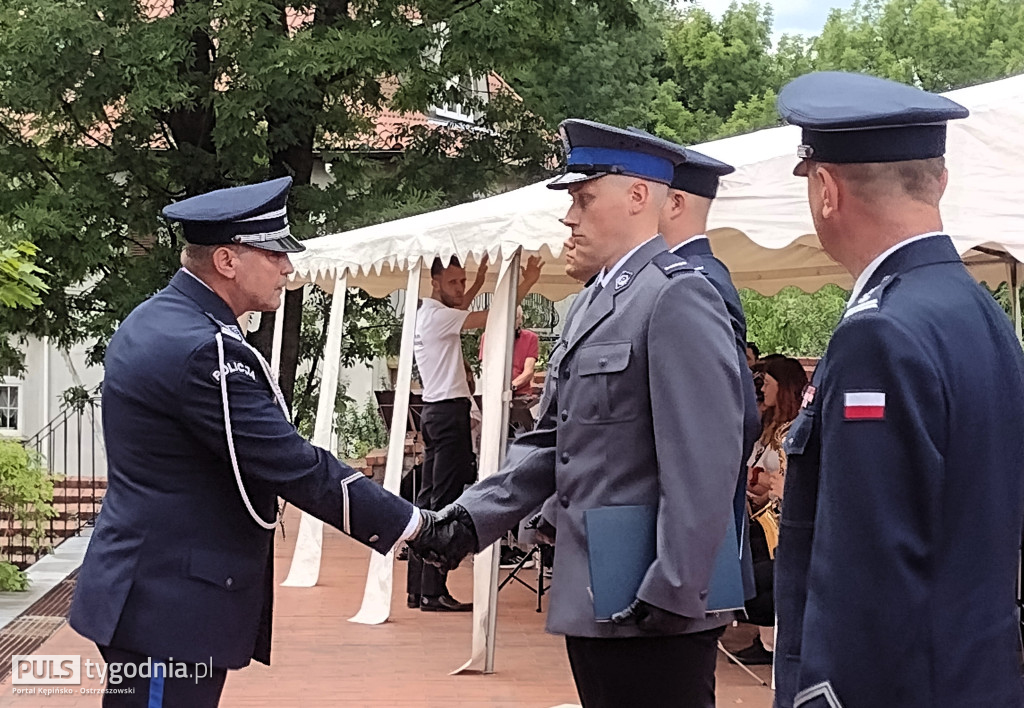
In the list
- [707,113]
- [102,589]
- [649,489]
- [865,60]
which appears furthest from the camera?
[865,60]

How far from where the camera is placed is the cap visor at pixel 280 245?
3.47m

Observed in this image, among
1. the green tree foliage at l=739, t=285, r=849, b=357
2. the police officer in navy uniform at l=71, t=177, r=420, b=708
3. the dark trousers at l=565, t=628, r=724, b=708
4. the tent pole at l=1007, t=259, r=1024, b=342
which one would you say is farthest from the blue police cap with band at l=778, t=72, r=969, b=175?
the green tree foliage at l=739, t=285, r=849, b=357

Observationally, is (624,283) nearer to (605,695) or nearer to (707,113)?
(605,695)

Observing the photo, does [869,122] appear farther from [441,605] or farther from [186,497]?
[441,605]

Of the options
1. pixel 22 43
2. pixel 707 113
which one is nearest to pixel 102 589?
pixel 22 43

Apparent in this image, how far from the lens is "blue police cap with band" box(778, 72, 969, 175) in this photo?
6.74ft

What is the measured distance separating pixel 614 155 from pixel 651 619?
3.61 feet

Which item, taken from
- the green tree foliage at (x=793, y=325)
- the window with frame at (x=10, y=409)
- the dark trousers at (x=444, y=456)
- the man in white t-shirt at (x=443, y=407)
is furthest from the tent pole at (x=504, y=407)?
the green tree foliage at (x=793, y=325)

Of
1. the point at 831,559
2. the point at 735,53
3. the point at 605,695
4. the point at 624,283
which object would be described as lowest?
the point at 605,695

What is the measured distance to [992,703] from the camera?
6.41 ft

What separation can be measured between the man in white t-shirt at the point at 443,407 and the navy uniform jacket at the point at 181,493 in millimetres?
5084

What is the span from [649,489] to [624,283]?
0.49 metres

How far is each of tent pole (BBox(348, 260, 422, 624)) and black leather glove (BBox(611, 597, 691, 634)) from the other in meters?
5.13

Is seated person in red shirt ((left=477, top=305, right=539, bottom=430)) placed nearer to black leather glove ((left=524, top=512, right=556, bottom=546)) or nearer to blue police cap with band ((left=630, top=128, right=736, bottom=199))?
blue police cap with band ((left=630, top=128, right=736, bottom=199))
